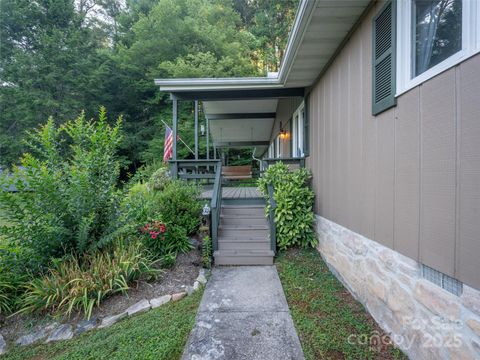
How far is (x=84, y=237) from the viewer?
3148 millimetres

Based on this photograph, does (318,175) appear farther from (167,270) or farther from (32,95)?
(32,95)

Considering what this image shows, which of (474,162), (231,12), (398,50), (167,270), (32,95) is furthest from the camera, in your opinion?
(231,12)

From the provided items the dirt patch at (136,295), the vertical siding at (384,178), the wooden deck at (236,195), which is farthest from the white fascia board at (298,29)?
the dirt patch at (136,295)

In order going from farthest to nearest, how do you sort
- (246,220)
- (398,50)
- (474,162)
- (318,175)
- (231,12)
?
1. (231,12)
2. (246,220)
3. (318,175)
4. (398,50)
5. (474,162)

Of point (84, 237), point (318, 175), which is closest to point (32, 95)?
point (84, 237)

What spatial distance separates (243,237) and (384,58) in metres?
3.33

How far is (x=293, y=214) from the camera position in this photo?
4.35 metres

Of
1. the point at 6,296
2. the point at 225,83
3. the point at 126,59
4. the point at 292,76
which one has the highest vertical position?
the point at 126,59

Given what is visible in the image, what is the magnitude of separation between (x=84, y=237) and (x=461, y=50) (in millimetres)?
4076

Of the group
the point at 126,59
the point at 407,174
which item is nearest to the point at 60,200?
the point at 407,174

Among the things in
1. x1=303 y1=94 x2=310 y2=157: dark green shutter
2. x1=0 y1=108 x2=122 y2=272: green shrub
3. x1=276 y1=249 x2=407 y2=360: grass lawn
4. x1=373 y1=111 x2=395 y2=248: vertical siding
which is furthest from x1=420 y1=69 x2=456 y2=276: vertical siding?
x1=0 y1=108 x2=122 y2=272: green shrub

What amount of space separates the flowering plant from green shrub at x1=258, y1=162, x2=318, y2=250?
6.16 ft

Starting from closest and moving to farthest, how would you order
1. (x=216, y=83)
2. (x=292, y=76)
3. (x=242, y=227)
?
(x=292, y=76)
(x=242, y=227)
(x=216, y=83)

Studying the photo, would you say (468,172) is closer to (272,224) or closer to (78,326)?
(272,224)
